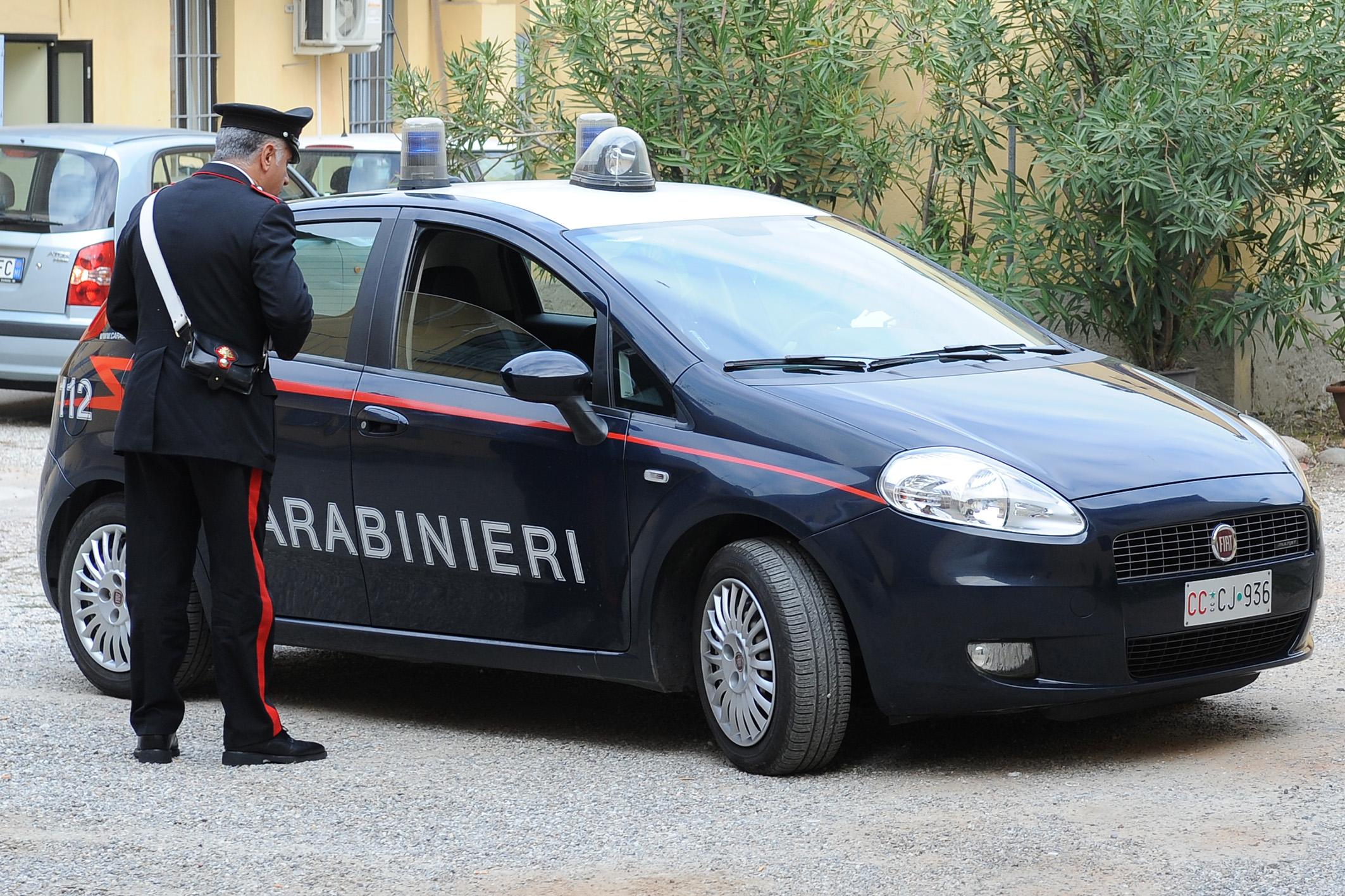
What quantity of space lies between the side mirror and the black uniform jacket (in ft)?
1.87

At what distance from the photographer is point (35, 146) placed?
1225cm

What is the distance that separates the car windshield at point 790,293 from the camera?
18.2ft

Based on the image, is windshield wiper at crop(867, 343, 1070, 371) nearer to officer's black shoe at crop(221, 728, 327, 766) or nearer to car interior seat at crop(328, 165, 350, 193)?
officer's black shoe at crop(221, 728, 327, 766)

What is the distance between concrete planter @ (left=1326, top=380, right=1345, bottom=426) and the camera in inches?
465

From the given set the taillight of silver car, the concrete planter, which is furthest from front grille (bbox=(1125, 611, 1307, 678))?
Result: the taillight of silver car

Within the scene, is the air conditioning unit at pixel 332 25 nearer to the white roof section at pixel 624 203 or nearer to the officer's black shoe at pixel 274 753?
the white roof section at pixel 624 203

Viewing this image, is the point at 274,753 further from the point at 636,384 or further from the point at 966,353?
the point at 966,353

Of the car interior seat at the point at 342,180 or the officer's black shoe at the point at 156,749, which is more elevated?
the car interior seat at the point at 342,180

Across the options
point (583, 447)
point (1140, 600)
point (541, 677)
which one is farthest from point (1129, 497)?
point (541, 677)

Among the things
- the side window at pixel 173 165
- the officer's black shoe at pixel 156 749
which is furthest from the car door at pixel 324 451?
the side window at pixel 173 165

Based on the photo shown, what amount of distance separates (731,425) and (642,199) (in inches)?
49.0

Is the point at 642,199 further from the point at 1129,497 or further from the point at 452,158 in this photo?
the point at 452,158

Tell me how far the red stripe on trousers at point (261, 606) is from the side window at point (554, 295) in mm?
1033

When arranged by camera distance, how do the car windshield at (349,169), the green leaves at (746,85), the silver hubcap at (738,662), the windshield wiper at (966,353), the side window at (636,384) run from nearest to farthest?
the silver hubcap at (738,662) → the side window at (636,384) → the windshield wiper at (966,353) → the green leaves at (746,85) → the car windshield at (349,169)
